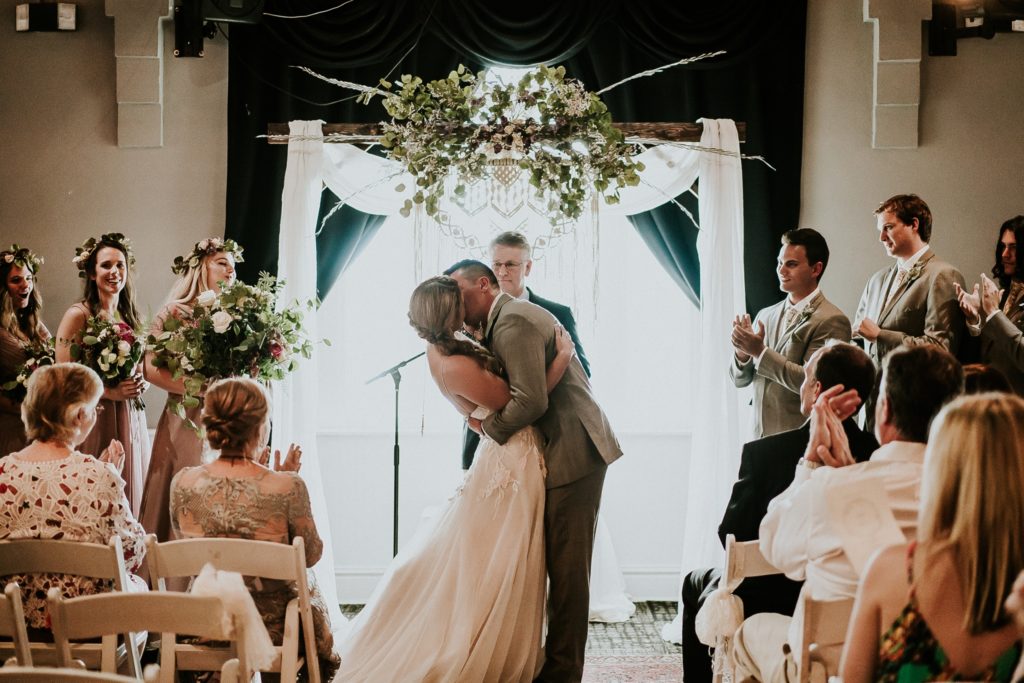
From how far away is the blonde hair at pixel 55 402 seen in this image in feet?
9.91

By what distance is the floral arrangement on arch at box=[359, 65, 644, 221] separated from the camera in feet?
15.0

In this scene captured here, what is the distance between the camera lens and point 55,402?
3016 mm

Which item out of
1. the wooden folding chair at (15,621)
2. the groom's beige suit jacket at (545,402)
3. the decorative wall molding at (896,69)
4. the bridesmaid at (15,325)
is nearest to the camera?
the wooden folding chair at (15,621)

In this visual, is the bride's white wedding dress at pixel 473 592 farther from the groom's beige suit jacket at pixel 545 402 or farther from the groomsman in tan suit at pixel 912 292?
the groomsman in tan suit at pixel 912 292

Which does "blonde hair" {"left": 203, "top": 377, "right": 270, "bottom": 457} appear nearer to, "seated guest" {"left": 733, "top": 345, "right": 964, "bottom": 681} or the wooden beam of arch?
"seated guest" {"left": 733, "top": 345, "right": 964, "bottom": 681}

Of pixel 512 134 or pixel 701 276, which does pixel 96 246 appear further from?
pixel 701 276

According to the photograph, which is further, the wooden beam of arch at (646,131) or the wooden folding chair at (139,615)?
the wooden beam of arch at (646,131)

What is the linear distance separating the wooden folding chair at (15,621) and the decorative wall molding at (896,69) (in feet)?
15.5

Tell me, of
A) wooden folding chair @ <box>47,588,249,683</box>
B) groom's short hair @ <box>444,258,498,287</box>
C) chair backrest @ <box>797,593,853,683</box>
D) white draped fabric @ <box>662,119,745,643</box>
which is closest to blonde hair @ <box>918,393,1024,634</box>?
chair backrest @ <box>797,593,853,683</box>

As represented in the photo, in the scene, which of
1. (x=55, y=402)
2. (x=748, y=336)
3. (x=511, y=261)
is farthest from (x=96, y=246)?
(x=748, y=336)

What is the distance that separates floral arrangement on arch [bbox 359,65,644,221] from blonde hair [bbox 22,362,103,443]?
6.28ft

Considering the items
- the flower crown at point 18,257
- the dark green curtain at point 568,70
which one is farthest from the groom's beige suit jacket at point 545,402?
the flower crown at point 18,257

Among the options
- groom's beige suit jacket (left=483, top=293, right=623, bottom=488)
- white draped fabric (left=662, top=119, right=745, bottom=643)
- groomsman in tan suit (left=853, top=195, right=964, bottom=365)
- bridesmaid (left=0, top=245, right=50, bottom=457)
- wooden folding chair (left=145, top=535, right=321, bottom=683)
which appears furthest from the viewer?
white draped fabric (left=662, top=119, right=745, bottom=643)

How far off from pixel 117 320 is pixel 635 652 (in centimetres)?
288
